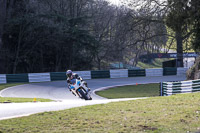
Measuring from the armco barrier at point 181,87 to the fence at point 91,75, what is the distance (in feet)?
48.8

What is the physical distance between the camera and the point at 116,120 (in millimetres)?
7789

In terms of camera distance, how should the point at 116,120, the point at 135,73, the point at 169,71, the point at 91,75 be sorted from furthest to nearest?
the point at 169,71
the point at 135,73
the point at 91,75
the point at 116,120

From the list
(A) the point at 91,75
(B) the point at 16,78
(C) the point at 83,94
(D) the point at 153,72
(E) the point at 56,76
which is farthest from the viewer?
(D) the point at 153,72

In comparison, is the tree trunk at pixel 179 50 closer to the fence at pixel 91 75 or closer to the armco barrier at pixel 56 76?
the fence at pixel 91 75

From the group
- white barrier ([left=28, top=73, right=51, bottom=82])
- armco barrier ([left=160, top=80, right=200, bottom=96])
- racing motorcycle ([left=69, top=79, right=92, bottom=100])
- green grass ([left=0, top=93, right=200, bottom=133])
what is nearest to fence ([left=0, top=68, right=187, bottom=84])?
white barrier ([left=28, top=73, right=51, bottom=82])

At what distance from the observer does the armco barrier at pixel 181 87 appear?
16.1m

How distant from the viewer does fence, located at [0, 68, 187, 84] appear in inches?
1137

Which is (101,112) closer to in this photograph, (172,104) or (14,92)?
(172,104)

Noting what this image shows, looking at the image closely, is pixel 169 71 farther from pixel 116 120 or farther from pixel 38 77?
pixel 116 120

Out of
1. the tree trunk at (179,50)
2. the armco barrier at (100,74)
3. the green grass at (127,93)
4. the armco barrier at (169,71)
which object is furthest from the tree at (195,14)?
the armco barrier at (169,71)

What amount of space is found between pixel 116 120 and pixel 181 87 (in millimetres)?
9525

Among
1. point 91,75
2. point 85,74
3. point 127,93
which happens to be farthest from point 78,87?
point 91,75

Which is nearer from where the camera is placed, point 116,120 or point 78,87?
point 116,120

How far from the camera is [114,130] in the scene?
266 inches
